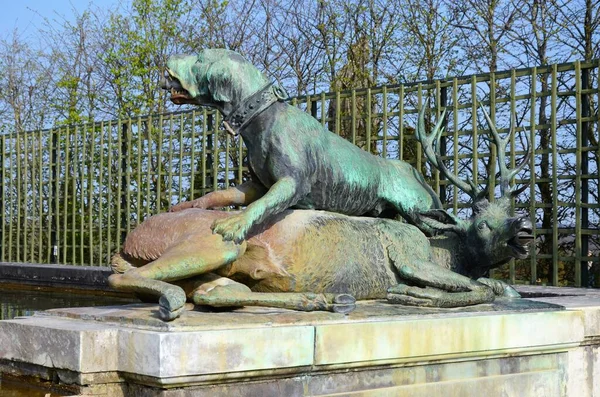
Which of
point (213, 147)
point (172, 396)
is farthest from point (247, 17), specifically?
point (172, 396)

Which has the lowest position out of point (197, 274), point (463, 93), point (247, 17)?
point (197, 274)

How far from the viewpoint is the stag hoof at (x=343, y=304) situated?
3.77 m

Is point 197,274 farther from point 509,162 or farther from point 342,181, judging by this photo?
point 509,162

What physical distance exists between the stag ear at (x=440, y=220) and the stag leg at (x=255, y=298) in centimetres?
96

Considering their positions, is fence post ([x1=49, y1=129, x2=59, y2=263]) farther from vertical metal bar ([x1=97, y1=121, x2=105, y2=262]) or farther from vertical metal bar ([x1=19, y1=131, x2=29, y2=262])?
vertical metal bar ([x1=97, y1=121, x2=105, y2=262])

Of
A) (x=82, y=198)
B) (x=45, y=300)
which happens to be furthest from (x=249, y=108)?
(x=82, y=198)

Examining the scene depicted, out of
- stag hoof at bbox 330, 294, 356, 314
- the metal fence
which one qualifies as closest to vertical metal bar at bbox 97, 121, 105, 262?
the metal fence

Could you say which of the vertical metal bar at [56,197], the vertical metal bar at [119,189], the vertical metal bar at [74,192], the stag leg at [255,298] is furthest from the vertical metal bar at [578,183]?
the vertical metal bar at [56,197]

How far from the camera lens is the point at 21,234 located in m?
16.4

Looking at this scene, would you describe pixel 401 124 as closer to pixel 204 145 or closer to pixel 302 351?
pixel 204 145

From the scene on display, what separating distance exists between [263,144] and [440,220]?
1078 millimetres

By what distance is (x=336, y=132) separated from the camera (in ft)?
35.5

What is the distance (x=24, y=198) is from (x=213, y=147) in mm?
4513

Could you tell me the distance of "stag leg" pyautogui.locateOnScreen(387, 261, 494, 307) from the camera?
4188 millimetres
